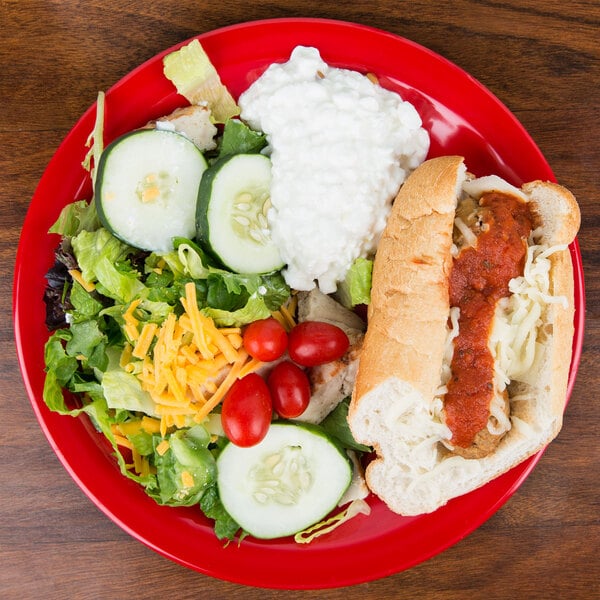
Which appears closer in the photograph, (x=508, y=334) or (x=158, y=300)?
(x=508, y=334)

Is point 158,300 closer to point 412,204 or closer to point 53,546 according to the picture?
point 412,204

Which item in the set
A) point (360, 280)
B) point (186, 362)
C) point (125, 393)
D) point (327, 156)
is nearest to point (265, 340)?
point (186, 362)


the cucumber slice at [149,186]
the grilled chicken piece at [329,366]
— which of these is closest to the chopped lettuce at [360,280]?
the grilled chicken piece at [329,366]

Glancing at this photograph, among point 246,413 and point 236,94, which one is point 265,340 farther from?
point 236,94

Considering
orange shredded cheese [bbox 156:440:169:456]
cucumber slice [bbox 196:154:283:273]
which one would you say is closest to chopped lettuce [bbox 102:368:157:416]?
orange shredded cheese [bbox 156:440:169:456]

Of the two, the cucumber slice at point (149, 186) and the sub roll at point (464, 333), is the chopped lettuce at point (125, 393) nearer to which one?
the cucumber slice at point (149, 186)

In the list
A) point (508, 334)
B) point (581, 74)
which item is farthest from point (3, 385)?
point (581, 74)
